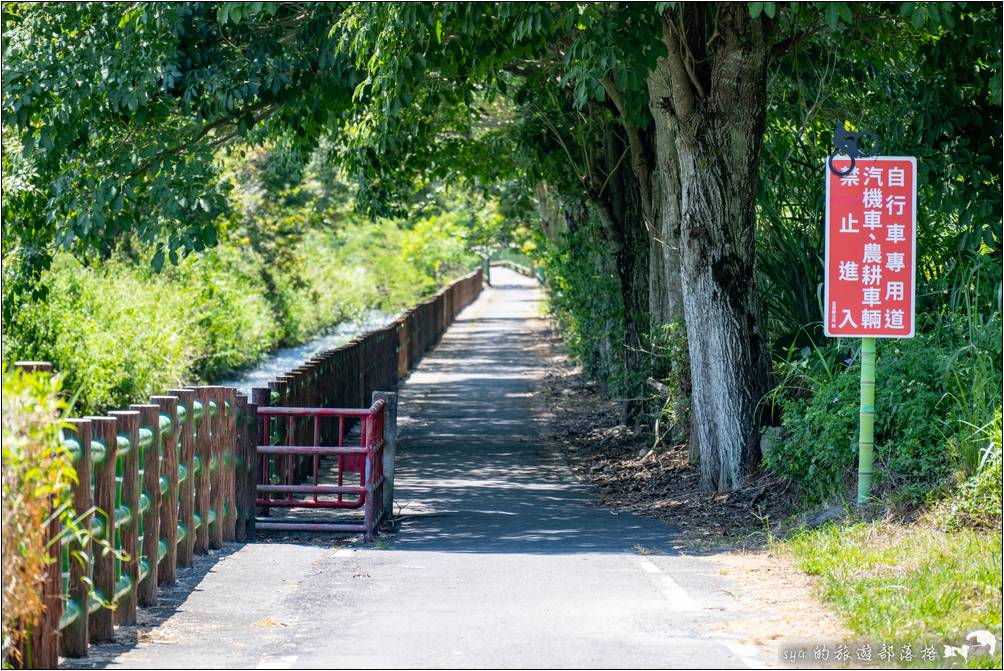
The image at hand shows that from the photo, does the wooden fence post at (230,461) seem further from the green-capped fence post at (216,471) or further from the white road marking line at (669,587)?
the white road marking line at (669,587)

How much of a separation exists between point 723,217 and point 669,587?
14.6 ft

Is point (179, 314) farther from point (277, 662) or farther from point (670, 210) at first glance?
point (277, 662)

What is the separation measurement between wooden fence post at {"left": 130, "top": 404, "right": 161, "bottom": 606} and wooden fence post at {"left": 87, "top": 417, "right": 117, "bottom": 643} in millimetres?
754

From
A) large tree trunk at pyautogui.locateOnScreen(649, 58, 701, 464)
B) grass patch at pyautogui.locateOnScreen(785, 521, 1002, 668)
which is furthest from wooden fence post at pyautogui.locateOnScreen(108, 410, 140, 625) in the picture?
large tree trunk at pyautogui.locateOnScreen(649, 58, 701, 464)

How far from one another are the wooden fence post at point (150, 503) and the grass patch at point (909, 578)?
3.66m


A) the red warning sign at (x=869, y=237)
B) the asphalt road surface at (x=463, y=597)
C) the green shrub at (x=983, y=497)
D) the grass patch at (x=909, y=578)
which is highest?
the red warning sign at (x=869, y=237)

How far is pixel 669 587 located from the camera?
8.04m

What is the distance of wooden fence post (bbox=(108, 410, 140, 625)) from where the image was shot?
22.5ft

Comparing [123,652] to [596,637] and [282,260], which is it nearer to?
[596,637]

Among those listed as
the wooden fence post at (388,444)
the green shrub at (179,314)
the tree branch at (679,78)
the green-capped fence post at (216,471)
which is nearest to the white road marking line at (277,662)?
the green shrub at (179,314)

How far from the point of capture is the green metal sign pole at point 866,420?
30.8ft

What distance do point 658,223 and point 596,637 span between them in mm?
9802

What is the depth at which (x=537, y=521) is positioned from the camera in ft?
37.4

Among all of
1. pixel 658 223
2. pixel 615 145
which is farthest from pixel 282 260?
pixel 658 223
